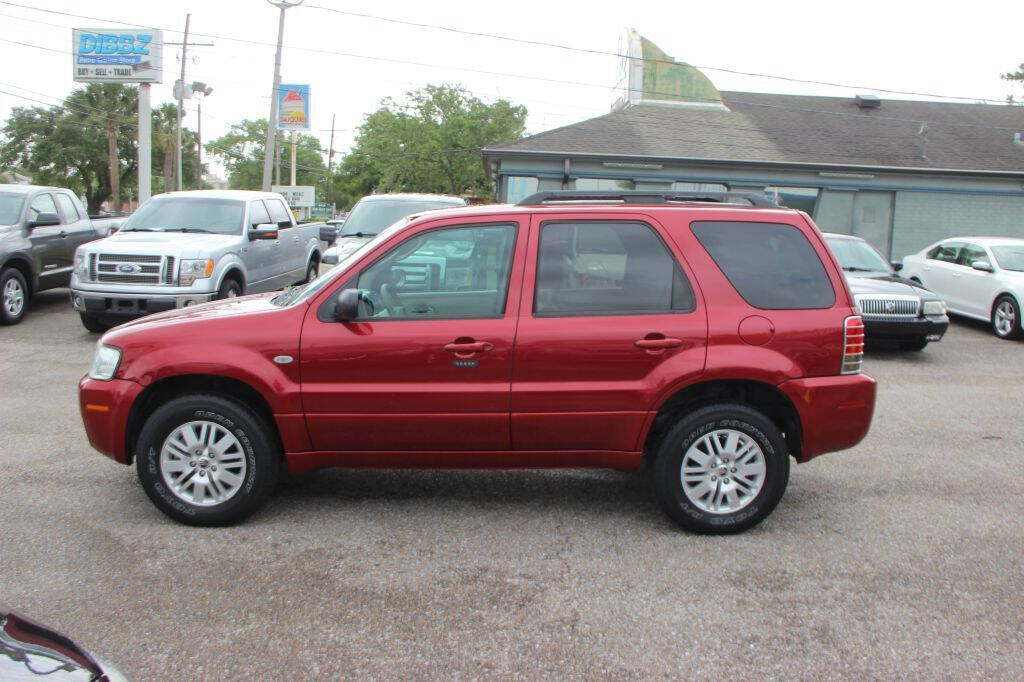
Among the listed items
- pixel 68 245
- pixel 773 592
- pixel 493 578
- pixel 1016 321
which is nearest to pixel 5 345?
pixel 68 245

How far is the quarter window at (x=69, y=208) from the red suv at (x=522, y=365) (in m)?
10.0

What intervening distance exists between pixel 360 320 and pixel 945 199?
920 inches

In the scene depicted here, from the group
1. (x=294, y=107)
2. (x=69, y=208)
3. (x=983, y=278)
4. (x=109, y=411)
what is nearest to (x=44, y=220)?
(x=69, y=208)

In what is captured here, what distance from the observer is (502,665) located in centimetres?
351

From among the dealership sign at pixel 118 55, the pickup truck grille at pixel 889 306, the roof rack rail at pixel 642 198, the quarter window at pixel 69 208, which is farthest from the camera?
the dealership sign at pixel 118 55

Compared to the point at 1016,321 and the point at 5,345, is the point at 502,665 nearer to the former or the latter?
the point at 5,345

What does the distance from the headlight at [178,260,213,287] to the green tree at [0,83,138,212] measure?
48.5m

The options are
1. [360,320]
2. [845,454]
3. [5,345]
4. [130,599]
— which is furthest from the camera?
[5,345]

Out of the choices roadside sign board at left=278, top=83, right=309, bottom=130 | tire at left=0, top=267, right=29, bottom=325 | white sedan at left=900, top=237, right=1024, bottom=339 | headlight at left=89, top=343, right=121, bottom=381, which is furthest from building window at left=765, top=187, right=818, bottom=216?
roadside sign board at left=278, top=83, right=309, bottom=130

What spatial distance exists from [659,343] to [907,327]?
24.9 ft

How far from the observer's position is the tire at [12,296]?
1192 cm

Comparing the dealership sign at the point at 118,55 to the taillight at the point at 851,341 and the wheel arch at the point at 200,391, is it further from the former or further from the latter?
the taillight at the point at 851,341

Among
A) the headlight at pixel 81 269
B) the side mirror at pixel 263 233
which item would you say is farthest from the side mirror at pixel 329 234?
the headlight at pixel 81 269

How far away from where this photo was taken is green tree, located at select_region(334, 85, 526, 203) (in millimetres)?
60625
